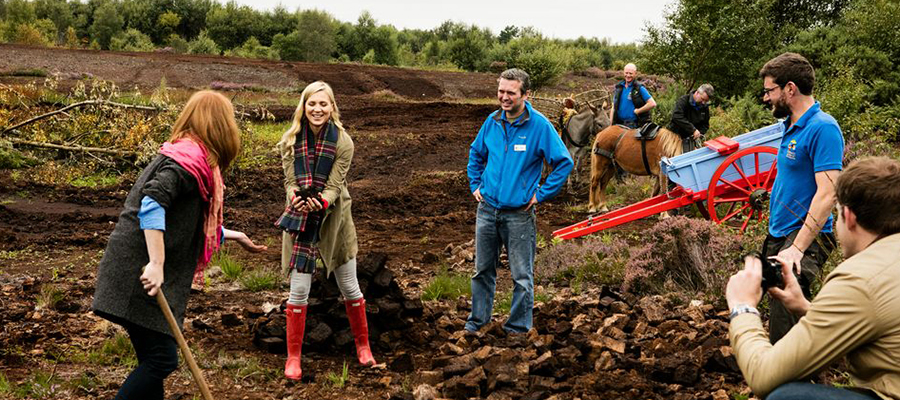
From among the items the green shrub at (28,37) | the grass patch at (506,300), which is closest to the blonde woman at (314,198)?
the grass patch at (506,300)

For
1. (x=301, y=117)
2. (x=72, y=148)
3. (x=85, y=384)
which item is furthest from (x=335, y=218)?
(x=72, y=148)

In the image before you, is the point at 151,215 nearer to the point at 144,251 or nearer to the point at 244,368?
the point at 144,251

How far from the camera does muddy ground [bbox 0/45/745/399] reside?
527 centimetres

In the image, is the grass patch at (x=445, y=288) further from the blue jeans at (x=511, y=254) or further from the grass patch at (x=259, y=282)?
the blue jeans at (x=511, y=254)

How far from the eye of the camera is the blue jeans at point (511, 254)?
19.6 ft

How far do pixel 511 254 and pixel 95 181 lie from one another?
1044 cm

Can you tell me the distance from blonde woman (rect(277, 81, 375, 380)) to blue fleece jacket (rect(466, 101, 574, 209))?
1.07 meters

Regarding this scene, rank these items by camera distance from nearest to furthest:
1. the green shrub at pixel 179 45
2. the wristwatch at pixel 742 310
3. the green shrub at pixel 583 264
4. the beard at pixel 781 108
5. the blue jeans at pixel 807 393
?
1. the blue jeans at pixel 807 393
2. the wristwatch at pixel 742 310
3. the beard at pixel 781 108
4. the green shrub at pixel 583 264
5. the green shrub at pixel 179 45

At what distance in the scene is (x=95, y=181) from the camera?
14.3m

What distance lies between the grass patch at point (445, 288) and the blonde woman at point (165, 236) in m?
3.77

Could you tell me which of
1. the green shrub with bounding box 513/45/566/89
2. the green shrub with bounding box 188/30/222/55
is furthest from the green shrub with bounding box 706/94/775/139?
the green shrub with bounding box 188/30/222/55

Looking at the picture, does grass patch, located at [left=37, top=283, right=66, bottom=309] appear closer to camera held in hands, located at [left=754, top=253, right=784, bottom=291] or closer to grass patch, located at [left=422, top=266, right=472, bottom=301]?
grass patch, located at [left=422, top=266, right=472, bottom=301]

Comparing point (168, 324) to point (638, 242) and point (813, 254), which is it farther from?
point (638, 242)

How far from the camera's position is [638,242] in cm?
999
